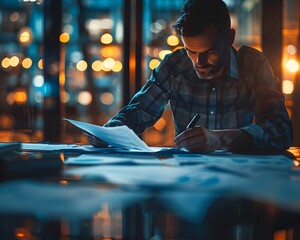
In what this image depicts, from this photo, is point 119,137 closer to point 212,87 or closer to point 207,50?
point 207,50

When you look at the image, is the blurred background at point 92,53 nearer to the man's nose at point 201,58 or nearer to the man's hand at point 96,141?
the man's nose at point 201,58

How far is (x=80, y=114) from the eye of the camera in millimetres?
6309

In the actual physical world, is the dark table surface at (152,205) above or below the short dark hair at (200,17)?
below

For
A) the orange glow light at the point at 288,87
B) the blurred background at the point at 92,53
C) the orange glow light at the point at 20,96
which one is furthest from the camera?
the orange glow light at the point at 20,96

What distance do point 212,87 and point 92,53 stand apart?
5764mm

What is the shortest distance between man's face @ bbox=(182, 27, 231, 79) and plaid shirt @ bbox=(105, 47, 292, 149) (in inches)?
3.9

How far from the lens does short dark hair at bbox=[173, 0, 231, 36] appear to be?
152 centimetres

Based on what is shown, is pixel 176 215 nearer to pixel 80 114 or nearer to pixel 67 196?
pixel 67 196

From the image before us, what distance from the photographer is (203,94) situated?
174 centimetres

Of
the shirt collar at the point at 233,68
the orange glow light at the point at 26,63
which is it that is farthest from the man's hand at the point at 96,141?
the orange glow light at the point at 26,63

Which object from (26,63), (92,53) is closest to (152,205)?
(26,63)

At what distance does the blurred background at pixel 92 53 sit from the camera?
286 cm

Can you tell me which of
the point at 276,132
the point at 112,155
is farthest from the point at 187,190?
the point at 276,132

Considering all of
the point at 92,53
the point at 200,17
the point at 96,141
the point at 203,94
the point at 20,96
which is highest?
the point at 92,53
